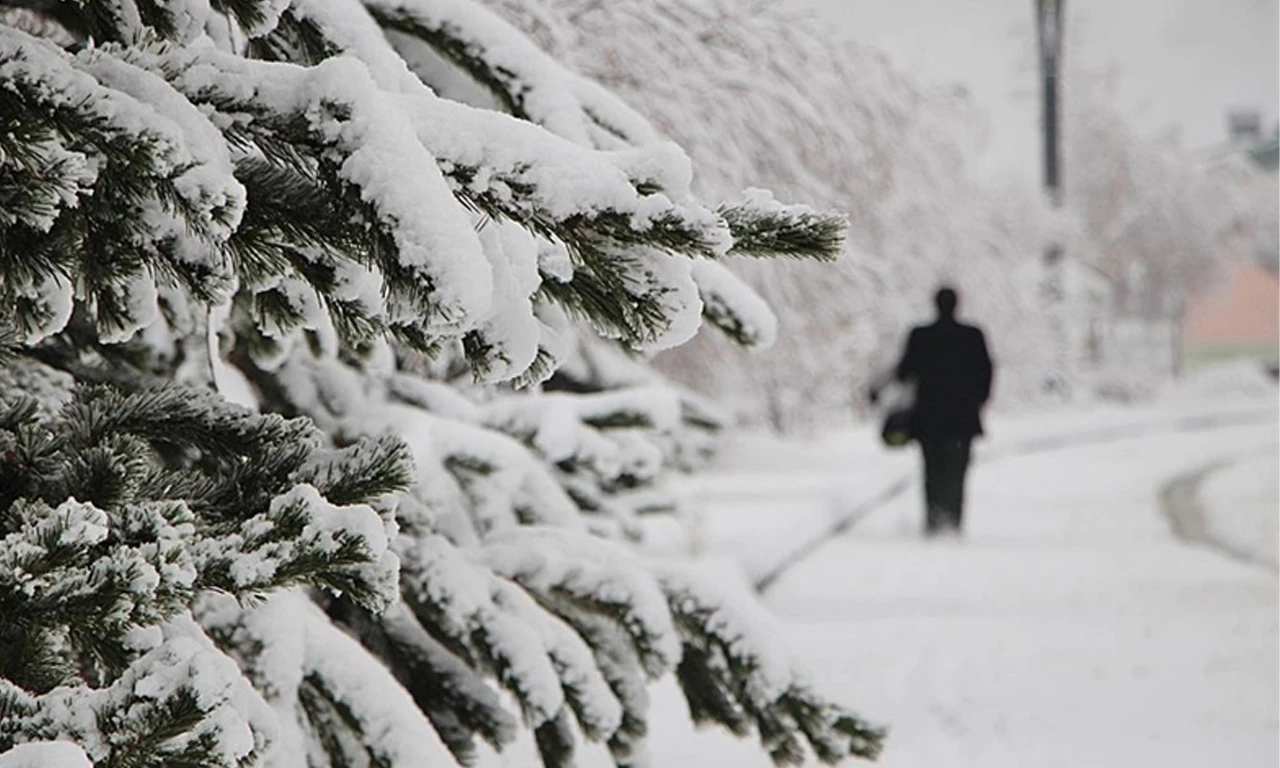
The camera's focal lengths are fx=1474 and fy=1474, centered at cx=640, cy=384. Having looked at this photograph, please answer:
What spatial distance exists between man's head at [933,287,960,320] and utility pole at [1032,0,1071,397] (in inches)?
852

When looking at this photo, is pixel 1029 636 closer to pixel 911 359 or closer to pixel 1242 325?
pixel 911 359

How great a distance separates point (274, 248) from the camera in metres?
1.38

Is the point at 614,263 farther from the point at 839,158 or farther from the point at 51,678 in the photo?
the point at 839,158

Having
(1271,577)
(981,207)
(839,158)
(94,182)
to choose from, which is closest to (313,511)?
(94,182)

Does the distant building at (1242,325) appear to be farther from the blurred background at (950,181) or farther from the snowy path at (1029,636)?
the snowy path at (1029,636)

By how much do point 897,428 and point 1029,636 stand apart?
359cm

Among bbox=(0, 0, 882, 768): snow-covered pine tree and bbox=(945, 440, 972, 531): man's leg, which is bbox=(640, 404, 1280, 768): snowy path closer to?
bbox=(945, 440, 972, 531): man's leg

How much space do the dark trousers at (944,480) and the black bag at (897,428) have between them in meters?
0.13

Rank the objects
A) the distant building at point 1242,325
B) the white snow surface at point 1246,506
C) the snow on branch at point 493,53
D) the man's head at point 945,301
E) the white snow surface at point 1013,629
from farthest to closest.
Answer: the distant building at point 1242,325 → the man's head at point 945,301 → the white snow surface at point 1246,506 → the white snow surface at point 1013,629 → the snow on branch at point 493,53

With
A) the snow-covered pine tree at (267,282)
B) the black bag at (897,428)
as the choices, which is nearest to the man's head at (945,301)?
the black bag at (897,428)

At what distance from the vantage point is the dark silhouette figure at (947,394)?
9.30 m

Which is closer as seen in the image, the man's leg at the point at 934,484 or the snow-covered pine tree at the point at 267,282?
the snow-covered pine tree at the point at 267,282

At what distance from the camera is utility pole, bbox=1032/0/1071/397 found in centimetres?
3023

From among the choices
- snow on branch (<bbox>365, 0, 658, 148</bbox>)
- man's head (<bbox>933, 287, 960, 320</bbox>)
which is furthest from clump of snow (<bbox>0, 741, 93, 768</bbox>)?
man's head (<bbox>933, 287, 960, 320</bbox>)
